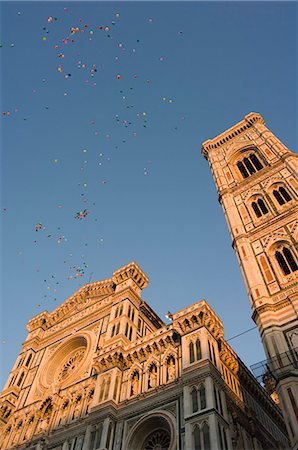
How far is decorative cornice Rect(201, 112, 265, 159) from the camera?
45812 millimetres

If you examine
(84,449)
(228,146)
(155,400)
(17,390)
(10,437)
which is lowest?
(84,449)

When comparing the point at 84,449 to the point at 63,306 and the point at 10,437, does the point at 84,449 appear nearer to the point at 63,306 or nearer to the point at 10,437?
the point at 10,437

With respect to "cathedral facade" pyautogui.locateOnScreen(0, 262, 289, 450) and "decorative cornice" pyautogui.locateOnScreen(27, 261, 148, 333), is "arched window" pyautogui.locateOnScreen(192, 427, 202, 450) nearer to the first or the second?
"cathedral facade" pyautogui.locateOnScreen(0, 262, 289, 450)

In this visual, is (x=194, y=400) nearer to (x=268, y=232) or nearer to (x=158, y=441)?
(x=158, y=441)

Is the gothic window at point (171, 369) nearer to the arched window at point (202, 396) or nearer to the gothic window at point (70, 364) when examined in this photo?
the arched window at point (202, 396)

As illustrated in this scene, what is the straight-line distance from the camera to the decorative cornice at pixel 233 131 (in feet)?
150

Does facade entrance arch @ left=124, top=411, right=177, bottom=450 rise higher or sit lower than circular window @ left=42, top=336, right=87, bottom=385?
lower

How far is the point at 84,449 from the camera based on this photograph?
2075 centimetres

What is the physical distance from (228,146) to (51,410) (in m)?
31.7

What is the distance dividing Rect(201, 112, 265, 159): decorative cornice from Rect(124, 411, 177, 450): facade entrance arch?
109 feet

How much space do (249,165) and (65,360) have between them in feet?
79.5

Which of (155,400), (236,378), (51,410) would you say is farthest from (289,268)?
(51,410)

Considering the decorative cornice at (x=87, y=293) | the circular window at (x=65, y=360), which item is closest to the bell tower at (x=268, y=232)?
the decorative cornice at (x=87, y=293)

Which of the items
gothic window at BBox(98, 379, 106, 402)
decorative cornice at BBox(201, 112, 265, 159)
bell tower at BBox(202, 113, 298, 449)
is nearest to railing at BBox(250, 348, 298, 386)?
bell tower at BBox(202, 113, 298, 449)
